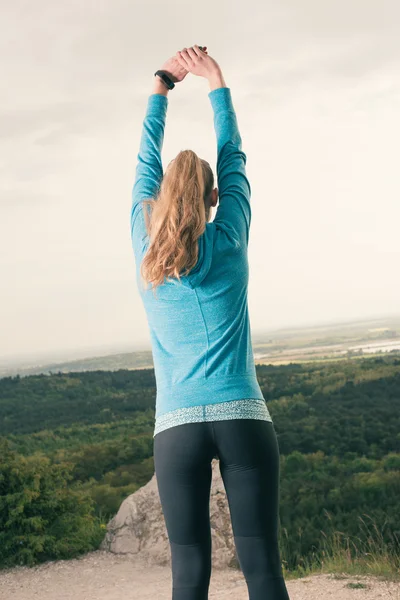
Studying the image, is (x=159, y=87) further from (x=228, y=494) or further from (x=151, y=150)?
(x=228, y=494)

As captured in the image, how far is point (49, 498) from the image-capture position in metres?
6.11

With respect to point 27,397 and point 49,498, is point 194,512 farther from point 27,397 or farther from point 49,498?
point 27,397

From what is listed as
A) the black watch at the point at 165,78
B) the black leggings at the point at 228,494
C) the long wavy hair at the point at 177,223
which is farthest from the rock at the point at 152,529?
the long wavy hair at the point at 177,223

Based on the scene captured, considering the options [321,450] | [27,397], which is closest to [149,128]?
[321,450]

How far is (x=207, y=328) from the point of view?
1.69 metres

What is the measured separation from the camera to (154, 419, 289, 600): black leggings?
167 centimetres

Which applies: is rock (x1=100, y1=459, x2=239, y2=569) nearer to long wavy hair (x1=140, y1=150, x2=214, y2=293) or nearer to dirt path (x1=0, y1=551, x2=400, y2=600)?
dirt path (x1=0, y1=551, x2=400, y2=600)

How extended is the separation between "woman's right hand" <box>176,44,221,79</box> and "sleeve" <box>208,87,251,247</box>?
74 mm

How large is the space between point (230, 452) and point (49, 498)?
482 centimetres

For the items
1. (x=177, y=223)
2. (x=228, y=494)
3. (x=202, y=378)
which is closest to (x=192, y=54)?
(x=177, y=223)

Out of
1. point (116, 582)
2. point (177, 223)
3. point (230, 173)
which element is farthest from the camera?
point (116, 582)

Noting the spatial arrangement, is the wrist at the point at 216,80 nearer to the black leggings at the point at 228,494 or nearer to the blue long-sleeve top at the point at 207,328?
the blue long-sleeve top at the point at 207,328

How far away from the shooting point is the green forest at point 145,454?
6012 millimetres

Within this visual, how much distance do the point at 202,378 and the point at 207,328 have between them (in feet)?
0.39
